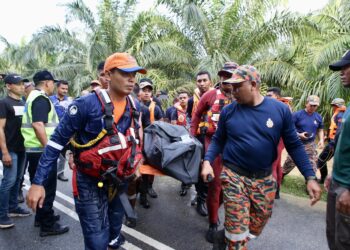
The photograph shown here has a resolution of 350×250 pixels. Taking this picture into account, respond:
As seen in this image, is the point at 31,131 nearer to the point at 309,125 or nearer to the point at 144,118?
the point at 144,118

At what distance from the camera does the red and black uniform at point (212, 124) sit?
352 centimetres

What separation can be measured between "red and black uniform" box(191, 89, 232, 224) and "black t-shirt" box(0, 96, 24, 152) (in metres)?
2.35

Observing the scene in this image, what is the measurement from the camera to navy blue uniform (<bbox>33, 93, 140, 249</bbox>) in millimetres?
2334

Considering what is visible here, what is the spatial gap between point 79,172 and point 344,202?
2.04 meters

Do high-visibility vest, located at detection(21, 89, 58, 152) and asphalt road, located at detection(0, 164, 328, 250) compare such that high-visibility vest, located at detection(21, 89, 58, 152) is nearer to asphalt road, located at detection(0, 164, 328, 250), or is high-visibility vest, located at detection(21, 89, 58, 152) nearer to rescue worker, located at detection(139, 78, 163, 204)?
asphalt road, located at detection(0, 164, 328, 250)

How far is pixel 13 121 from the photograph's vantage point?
13.4 feet

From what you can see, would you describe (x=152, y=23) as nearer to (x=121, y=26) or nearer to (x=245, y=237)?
(x=121, y=26)

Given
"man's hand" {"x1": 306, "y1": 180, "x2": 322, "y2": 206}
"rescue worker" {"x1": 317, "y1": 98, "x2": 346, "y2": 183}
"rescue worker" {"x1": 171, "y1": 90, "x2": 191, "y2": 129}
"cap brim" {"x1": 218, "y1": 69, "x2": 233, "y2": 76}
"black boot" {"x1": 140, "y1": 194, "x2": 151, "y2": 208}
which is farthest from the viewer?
"rescue worker" {"x1": 171, "y1": 90, "x2": 191, "y2": 129}

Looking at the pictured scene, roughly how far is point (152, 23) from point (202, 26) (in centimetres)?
199

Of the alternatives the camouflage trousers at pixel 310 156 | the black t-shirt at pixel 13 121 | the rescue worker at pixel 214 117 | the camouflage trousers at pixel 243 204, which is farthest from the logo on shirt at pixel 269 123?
the camouflage trousers at pixel 310 156

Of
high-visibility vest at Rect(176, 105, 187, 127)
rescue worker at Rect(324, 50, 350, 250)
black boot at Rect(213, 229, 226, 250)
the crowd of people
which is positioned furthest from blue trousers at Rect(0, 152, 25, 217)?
rescue worker at Rect(324, 50, 350, 250)

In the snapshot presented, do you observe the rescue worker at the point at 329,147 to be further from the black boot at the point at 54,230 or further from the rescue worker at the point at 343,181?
the black boot at the point at 54,230

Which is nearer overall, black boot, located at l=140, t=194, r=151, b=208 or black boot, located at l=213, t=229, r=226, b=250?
black boot, located at l=213, t=229, r=226, b=250

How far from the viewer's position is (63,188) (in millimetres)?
5762
